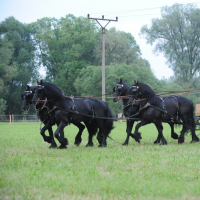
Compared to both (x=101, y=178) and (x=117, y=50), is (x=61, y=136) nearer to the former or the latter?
(x=101, y=178)

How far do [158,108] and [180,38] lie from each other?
32796 mm

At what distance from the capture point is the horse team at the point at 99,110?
34.1 ft

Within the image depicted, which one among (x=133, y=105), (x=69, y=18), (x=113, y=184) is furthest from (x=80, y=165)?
(x=69, y=18)

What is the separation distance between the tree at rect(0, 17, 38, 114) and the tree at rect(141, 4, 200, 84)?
63.0 feet

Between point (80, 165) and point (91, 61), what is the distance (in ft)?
157

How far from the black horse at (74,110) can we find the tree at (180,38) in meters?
31.6

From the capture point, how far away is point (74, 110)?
35.1ft

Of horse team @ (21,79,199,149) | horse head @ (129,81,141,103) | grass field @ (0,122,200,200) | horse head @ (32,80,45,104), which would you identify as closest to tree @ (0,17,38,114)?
horse team @ (21,79,199,149)

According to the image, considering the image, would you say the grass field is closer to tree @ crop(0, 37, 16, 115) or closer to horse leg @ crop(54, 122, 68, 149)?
horse leg @ crop(54, 122, 68, 149)

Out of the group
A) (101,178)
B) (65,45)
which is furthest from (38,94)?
(65,45)

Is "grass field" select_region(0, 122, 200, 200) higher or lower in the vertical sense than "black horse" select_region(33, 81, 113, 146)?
lower

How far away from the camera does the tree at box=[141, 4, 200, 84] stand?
1626 inches

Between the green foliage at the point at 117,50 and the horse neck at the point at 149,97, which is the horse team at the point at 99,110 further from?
the green foliage at the point at 117,50

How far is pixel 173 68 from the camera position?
4262 centimetres
